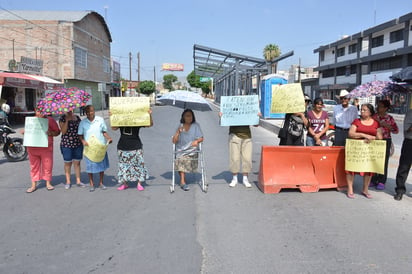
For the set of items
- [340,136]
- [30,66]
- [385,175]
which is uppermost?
[30,66]


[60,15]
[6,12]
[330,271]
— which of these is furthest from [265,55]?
[330,271]

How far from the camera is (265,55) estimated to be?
2259 inches

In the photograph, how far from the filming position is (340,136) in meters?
7.45

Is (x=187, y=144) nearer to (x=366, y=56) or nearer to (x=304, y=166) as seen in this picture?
(x=304, y=166)

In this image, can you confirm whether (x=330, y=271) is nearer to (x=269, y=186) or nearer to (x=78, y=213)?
(x=269, y=186)

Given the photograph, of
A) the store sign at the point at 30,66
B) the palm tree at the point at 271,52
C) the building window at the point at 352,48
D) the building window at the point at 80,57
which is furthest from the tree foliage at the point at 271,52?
the store sign at the point at 30,66

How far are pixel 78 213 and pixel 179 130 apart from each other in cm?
223

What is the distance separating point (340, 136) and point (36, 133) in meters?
5.78

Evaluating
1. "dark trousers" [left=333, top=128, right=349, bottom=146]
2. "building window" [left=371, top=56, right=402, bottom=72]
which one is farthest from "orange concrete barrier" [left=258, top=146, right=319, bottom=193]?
"building window" [left=371, top=56, right=402, bottom=72]

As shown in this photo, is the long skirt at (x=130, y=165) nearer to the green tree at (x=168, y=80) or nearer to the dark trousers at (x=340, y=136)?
the dark trousers at (x=340, y=136)

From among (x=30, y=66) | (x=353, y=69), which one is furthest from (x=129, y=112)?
(x=353, y=69)

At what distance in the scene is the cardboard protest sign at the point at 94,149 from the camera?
6.53 metres

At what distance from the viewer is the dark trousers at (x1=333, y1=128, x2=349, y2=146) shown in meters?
7.38

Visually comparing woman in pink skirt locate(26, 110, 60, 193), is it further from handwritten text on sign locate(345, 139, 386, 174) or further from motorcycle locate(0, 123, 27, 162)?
handwritten text on sign locate(345, 139, 386, 174)
